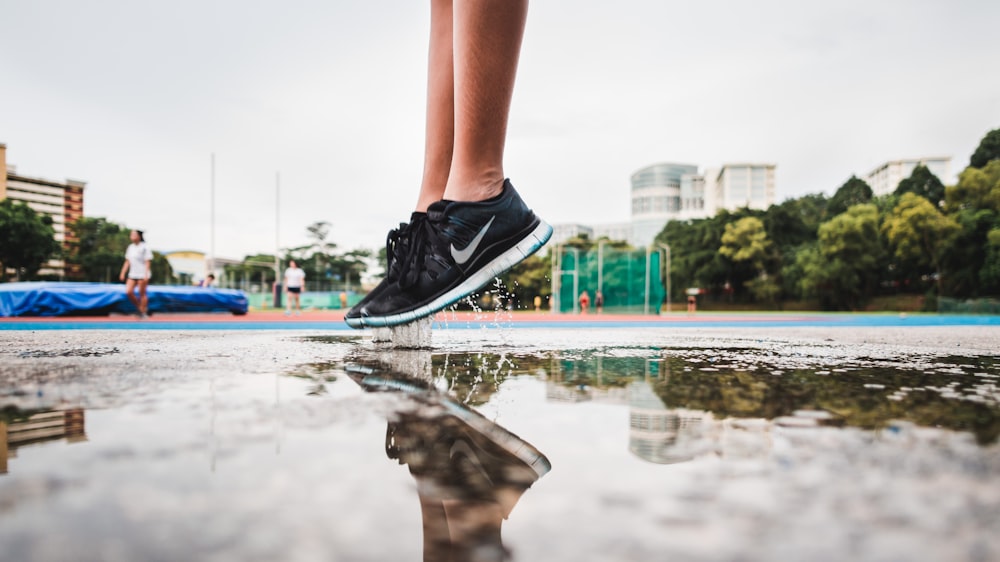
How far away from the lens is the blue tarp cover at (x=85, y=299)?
24.4 feet

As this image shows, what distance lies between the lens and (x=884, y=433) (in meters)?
0.52

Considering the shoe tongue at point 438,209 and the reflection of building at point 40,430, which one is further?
the shoe tongue at point 438,209

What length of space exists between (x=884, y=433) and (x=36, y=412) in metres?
0.83

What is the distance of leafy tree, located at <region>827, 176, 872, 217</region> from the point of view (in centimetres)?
3919

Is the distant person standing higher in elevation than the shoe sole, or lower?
higher

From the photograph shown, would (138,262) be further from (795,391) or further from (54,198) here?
(54,198)

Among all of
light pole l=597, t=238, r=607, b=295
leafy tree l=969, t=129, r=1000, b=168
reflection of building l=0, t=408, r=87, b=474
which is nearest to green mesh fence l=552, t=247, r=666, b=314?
light pole l=597, t=238, r=607, b=295

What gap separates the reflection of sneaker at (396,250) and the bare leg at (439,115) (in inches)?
5.2

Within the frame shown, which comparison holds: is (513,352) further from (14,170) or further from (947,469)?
(14,170)

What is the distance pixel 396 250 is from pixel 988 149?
4081cm

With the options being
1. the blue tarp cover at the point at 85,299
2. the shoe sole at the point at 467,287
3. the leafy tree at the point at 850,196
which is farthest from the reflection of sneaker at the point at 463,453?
the leafy tree at the point at 850,196

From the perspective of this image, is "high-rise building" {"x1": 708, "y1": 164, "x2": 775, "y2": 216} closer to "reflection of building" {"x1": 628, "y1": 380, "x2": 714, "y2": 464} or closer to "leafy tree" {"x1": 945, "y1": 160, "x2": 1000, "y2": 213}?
"leafy tree" {"x1": 945, "y1": 160, "x2": 1000, "y2": 213}

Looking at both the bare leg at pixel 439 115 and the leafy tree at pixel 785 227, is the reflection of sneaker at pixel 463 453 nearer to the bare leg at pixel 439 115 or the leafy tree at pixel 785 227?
the bare leg at pixel 439 115

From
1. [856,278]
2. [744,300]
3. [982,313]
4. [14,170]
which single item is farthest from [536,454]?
[14,170]
